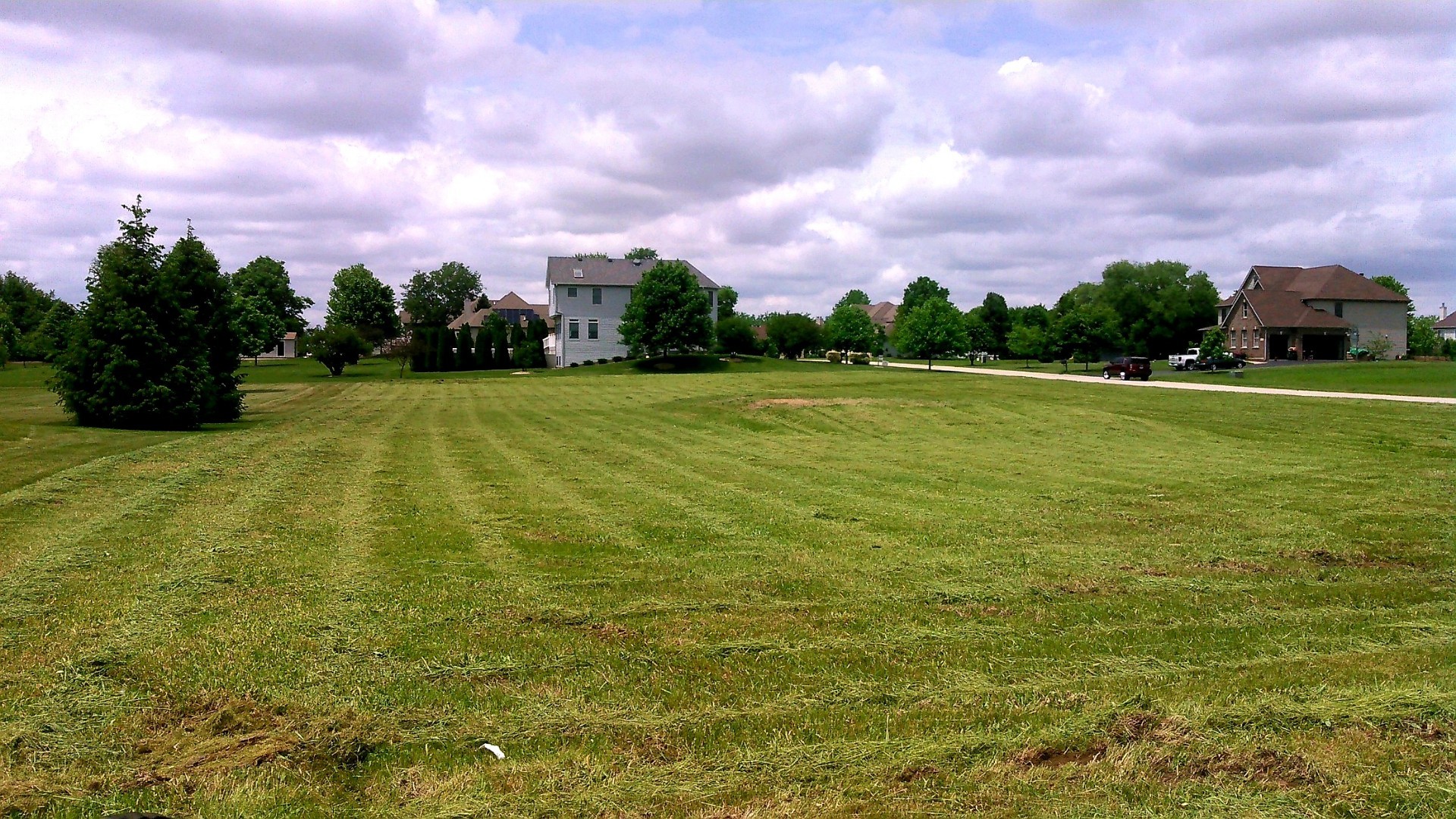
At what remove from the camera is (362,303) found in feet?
350

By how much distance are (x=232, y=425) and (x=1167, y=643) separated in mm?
25613

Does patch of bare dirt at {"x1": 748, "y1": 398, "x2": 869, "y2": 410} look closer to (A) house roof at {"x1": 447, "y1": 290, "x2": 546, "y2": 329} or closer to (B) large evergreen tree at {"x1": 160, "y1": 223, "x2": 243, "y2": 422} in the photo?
(B) large evergreen tree at {"x1": 160, "y1": 223, "x2": 243, "y2": 422}

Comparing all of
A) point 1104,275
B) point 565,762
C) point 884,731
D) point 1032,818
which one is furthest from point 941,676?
point 1104,275

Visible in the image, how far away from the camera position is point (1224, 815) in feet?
14.7

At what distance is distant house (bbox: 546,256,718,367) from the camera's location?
7838 centimetres

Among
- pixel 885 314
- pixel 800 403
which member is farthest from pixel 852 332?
pixel 800 403

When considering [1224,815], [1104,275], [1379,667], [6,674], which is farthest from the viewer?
[1104,275]

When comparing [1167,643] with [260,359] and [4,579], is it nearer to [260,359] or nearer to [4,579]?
[4,579]

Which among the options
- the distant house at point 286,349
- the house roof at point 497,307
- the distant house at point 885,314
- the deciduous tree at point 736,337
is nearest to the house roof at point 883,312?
the distant house at point 885,314

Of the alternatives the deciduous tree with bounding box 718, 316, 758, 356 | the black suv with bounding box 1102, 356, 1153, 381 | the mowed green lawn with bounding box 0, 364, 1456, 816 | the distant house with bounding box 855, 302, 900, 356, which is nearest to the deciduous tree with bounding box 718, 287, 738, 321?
the distant house with bounding box 855, 302, 900, 356

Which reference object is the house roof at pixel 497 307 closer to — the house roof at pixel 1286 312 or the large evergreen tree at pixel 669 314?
the large evergreen tree at pixel 669 314

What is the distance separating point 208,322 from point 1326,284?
77.1 m

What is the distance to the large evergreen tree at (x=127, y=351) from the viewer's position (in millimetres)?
23672

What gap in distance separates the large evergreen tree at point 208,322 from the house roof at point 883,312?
13656 cm
